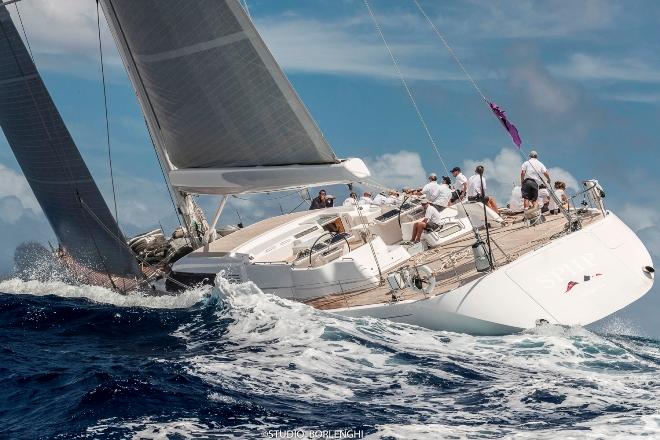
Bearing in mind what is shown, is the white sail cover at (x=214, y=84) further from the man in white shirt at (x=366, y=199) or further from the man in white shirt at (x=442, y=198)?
the man in white shirt at (x=366, y=199)

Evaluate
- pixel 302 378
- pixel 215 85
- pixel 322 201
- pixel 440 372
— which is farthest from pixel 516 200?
pixel 302 378

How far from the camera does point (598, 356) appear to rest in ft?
48.1

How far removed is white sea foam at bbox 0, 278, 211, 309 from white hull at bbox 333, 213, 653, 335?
424cm

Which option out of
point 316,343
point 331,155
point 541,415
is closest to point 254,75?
point 331,155

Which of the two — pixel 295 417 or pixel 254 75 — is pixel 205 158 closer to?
pixel 254 75

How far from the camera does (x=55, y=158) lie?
20969 mm

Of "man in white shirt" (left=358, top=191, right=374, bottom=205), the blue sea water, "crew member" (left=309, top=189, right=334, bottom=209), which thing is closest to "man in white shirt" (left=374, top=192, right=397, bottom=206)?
"man in white shirt" (left=358, top=191, right=374, bottom=205)

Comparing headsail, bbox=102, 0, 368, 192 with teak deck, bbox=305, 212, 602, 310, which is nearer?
teak deck, bbox=305, 212, 602, 310

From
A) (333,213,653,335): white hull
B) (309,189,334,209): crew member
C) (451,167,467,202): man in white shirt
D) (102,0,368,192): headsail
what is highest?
(102,0,368,192): headsail

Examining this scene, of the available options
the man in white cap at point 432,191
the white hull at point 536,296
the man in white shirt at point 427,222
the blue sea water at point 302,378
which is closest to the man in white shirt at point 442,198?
the man in white cap at point 432,191

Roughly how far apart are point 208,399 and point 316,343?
2.94 meters

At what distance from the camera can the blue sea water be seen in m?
11.7

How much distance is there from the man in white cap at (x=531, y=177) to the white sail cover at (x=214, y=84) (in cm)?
474

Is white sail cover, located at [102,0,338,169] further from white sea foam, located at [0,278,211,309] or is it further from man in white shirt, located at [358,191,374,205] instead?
man in white shirt, located at [358,191,374,205]
